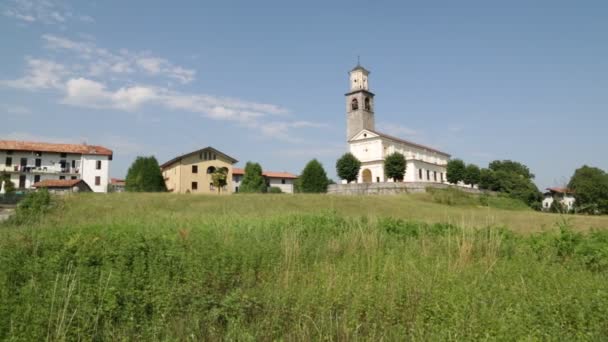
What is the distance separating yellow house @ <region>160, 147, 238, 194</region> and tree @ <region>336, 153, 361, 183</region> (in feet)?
50.9

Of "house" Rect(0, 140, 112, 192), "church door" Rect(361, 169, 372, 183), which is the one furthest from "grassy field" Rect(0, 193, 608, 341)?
"church door" Rect(361, 169, 372, 183)

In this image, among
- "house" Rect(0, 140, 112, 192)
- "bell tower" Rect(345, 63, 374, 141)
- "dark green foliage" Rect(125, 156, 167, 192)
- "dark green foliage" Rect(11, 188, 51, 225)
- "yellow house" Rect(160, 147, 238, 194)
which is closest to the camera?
"dark green foliage" Rect(11, 188, 51, 225)

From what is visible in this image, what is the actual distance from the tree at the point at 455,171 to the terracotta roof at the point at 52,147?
53.4m

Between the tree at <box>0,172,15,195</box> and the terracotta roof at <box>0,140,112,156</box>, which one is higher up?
the terracotta roof at <box>0,140,112,156</box>

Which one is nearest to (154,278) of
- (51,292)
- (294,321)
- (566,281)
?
(51,292)

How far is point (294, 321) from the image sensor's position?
4281mm

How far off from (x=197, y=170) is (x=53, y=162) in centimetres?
2214

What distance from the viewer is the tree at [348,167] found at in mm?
54906

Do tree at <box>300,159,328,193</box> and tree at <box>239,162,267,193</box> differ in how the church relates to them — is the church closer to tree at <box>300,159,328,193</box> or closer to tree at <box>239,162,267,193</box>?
tree at <box>300,159,328,193</box>

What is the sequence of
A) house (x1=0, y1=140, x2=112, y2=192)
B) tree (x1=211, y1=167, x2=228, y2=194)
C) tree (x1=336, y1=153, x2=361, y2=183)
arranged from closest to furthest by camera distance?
tree (x1=211, y1=167, x2=228, y2=194)
house (x1=0, y1=140, x2=112, y2=192)
tree (x1=336, y1=153, x2=361, y2=183)

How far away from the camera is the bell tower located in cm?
6606

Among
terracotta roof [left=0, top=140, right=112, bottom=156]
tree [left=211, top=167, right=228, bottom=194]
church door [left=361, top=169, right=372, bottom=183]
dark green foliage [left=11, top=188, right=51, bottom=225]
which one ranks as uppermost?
terracotta roof [left=0, top=140, right=112, bottom=156]

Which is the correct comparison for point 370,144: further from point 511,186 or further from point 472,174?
point 511,186

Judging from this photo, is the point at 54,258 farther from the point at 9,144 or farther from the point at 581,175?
the point at 581,175
